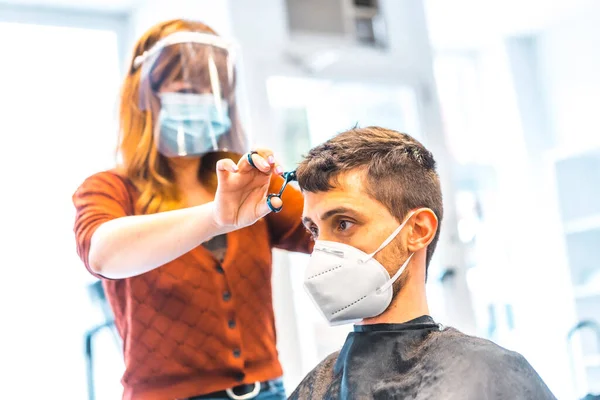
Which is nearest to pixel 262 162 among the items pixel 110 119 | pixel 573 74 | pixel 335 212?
pixel 335 212

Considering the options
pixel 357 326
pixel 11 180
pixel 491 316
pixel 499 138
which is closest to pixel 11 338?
pixel 11 180

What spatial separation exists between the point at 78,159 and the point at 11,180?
1.09 ft

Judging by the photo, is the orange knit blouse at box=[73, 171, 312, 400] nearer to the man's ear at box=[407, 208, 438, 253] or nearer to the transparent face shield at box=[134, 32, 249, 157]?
the transparent face shield at box=[134, 32, 249, 157]

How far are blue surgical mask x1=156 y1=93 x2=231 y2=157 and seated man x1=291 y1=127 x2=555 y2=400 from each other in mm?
359

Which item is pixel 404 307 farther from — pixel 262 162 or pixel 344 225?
pixel 262 162

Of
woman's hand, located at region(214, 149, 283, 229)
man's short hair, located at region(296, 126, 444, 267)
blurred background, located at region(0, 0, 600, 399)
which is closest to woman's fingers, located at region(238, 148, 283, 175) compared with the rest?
woman's hand, located at region(214, 149, 283, 229)

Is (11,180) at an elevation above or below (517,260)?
above

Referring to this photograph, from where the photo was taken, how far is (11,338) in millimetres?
3264

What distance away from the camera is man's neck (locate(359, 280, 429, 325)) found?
4.74 feet

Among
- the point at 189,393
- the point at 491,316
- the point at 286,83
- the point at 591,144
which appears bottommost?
the point at 491,316

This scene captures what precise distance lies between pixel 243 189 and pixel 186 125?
36 centimetres

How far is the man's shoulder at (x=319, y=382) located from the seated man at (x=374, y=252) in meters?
0.01

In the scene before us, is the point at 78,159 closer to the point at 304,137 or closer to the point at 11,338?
the point at 11,338

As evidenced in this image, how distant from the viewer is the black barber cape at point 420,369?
48.1 inches
